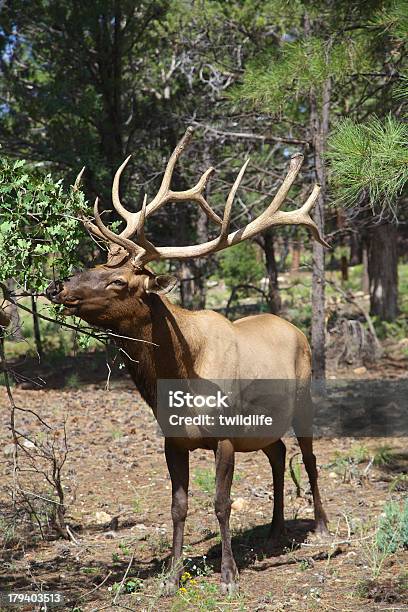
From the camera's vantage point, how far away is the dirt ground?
535 centimetres

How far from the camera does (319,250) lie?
11.2 metres

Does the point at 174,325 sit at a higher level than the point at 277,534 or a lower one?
higher

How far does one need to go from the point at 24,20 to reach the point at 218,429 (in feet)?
32.3

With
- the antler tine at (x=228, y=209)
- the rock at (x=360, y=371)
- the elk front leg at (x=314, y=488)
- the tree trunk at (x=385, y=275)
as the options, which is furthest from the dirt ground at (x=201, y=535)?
the tree trunk at (x=385, y=275)

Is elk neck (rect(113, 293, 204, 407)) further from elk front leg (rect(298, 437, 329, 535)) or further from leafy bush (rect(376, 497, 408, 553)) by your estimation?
leafy bush (rect(376, 497, 408, 553))

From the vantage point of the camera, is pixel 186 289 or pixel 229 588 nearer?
pixel 229 588

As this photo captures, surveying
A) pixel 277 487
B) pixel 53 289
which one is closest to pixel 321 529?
pixel 277 487

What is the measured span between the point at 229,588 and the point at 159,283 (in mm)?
2020

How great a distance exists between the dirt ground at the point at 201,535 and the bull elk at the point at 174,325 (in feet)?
1.14

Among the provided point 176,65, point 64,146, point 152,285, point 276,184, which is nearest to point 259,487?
point 152,285

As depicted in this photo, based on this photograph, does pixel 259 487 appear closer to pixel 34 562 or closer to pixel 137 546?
pixel 137 546

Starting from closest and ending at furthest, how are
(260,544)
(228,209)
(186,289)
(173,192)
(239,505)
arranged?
(228,209)
(173,192)
(260,544)
(239,505)
(186,289)

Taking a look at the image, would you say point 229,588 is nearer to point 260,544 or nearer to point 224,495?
point 224,495

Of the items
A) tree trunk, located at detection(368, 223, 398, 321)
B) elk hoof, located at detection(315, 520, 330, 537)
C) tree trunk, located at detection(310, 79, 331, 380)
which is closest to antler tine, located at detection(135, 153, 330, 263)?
elk hoof, located at detection(315, 520, 330, 537)
